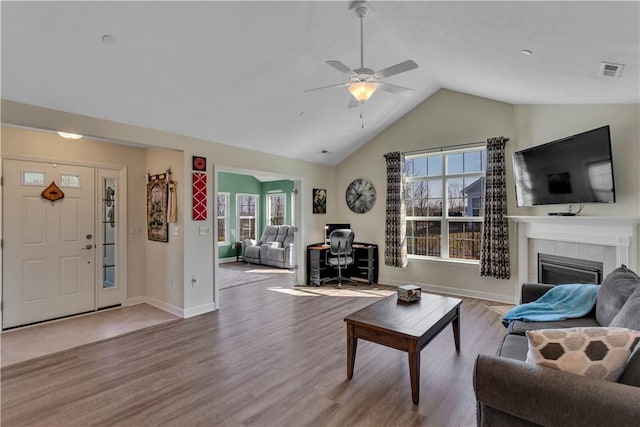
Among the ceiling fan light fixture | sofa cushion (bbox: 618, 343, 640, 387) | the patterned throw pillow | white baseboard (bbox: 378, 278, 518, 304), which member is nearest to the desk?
white baseboard (bbox: 378, 278, 518, 304)

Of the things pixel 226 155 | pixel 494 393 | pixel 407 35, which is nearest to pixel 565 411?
pixel 494 393

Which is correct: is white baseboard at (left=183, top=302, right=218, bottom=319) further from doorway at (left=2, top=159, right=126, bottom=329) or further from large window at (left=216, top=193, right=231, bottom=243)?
large window at (left=216, top=193, right=231, bottom=243)

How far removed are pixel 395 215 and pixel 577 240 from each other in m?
2.70

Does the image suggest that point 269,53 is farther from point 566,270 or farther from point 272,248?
point 272,248

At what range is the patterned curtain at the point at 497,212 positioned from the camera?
15.8 ft

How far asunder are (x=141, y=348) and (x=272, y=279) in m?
3.51

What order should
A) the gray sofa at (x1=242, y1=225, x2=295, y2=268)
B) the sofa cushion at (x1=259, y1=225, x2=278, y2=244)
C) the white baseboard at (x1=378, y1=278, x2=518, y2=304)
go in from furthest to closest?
1. the sofa cushion at (x1=259, y1=225, x2=278, y2=244)
2. the gray sofa at (x1=242, y1=225, x2=295, y2=268)
3. the white baseboard at (x1=378, y1=278, x2=518, y2=304)

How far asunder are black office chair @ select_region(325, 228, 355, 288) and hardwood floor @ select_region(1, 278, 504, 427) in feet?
6.75

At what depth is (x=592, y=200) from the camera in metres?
3.35

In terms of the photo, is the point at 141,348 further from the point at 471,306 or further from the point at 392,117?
the point at 392,117

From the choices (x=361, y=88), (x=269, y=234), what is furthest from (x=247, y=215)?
(x=361, y=88)

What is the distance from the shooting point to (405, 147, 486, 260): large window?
5344 millimetres

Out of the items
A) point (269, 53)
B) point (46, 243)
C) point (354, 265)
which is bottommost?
point (354, 265)

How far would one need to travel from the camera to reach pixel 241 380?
2.64 meters
